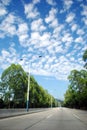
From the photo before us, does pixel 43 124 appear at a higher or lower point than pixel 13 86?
lower

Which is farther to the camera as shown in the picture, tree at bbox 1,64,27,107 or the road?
tree at bbox 1,64,27,107

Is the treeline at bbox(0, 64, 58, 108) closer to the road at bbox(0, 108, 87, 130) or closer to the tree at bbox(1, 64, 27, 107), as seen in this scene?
the tree at bbox(1, 64, 27, 107)

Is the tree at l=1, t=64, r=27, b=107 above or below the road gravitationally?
above

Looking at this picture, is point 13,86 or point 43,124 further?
point 13,86

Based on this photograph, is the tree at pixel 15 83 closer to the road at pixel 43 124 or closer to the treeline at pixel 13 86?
the treeline at pixel 13 86

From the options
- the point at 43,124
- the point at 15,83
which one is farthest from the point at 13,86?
the point at 43,124

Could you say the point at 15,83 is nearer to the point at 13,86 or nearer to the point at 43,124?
the point at 13,86

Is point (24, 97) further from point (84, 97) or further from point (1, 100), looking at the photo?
point (84, 97)

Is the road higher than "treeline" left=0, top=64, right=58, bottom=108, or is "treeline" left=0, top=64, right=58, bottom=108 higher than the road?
"treeline" left=0, top=64, right=58, bottom=108

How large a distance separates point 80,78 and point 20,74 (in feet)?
Answer: 75.5

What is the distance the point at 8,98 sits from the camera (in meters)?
70.3

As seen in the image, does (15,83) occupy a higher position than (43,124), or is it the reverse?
(15,83)

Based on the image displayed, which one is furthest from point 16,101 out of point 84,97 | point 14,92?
point 84,97

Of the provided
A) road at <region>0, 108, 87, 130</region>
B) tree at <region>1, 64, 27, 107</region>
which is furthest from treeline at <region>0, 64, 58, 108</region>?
road at <region>0, 108, 87, 130</region>
